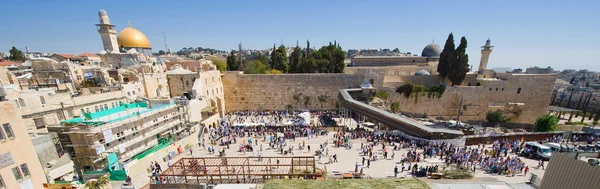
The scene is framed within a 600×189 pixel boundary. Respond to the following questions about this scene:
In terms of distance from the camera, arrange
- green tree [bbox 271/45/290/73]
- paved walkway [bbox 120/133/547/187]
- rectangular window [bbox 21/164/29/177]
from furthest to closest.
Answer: green tree [bbox 271/45/290/73] < paved walkway [bbox 120/133/547/187] < rectangular window [bbox 21/164/29/177]

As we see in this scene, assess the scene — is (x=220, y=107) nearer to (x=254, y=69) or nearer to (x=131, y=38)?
(x=254, y=69)

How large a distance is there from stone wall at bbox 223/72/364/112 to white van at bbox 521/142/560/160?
50.1 ft

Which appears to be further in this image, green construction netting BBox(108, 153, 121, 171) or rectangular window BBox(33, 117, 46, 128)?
rectangular window BBox(33, 117, 46, 128)

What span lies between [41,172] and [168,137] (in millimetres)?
7971

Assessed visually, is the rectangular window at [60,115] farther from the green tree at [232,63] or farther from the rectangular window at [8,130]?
the green tree at [232,63]

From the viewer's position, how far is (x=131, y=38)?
3198 centimetres

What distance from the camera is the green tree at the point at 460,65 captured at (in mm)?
24484

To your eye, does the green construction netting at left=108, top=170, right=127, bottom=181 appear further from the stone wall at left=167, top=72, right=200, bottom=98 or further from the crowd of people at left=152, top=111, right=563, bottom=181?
the stone wall at left=167, top=72, right=200, bottom=98

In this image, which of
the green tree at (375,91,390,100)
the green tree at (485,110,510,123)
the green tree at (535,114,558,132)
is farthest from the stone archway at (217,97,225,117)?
the green tree at (535,114,558,132)

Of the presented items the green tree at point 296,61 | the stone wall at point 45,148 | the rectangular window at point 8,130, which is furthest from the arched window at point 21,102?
the green tree at point 296,61

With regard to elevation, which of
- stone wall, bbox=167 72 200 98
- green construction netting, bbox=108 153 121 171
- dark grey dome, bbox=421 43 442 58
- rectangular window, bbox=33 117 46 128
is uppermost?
dark grey dome, bbox=421 43 442 58

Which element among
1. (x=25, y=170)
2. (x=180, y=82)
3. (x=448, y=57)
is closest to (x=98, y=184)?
(x=25, y=170)

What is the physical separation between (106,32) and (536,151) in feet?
141

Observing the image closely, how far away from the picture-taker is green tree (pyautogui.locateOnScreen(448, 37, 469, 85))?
80.3 feet
